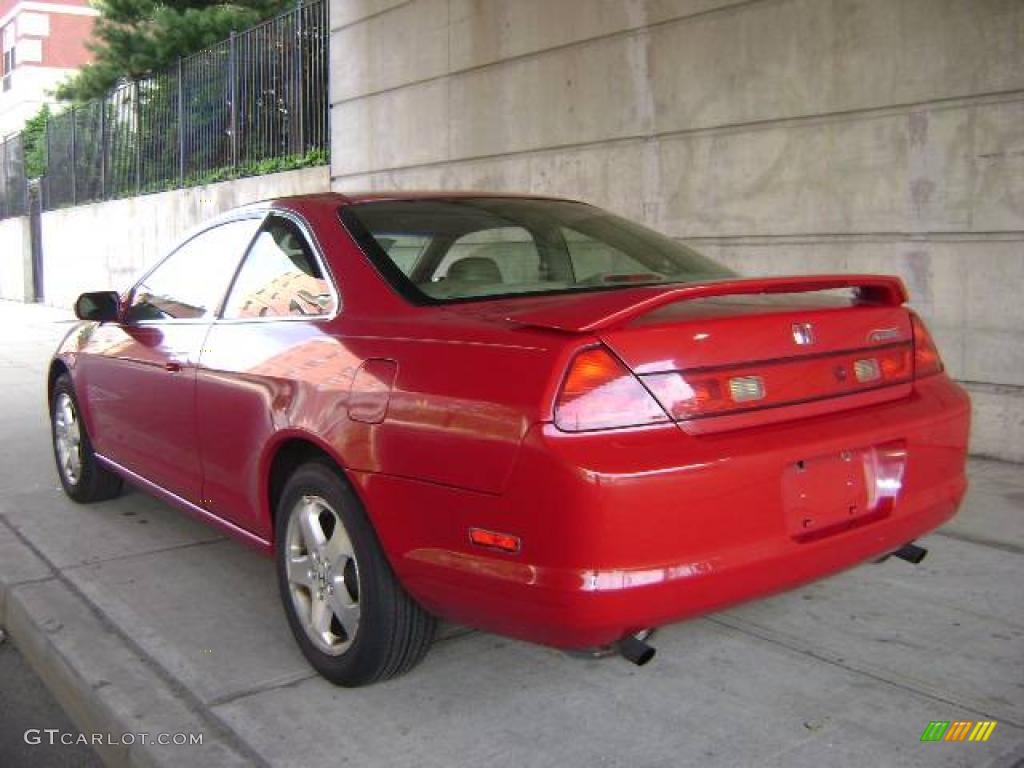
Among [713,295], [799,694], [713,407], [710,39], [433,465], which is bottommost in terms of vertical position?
[799,694]

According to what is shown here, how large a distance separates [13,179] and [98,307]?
22097 mm

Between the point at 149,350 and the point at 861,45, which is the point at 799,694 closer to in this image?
the point at 149,350

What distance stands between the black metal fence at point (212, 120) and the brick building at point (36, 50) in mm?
21232

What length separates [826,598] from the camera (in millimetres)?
3756

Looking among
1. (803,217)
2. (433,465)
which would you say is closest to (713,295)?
(433,465)

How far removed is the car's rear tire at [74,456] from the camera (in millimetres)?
5113

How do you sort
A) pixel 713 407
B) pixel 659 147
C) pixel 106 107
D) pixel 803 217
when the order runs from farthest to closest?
pixel 106 107 < pixel 659 147 < pixel 803 217 < pixel 713 407

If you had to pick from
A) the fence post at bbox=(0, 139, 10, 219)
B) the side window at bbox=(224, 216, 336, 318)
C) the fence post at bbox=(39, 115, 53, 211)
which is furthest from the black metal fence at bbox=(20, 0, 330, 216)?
the side window at bbox=(224, 216, 336, 318)

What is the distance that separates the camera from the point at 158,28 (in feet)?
62.7

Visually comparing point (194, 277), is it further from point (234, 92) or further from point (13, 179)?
point (13, 179)

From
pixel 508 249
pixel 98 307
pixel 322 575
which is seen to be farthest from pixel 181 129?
pixel 322 575

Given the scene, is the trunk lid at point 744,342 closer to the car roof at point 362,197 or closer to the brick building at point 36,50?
the car roof at point 362,197

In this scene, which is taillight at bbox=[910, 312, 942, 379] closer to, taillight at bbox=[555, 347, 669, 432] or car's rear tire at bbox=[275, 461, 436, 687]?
taillight at bbox=[555, 347, 669, 432]

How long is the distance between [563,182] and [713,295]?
19.4 feet
